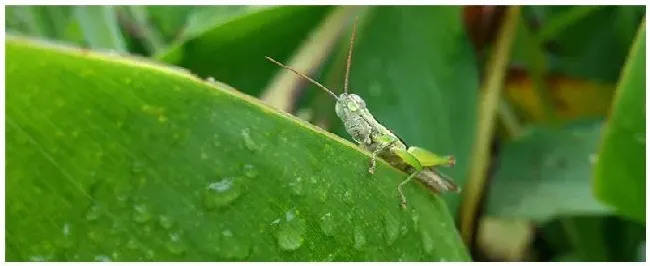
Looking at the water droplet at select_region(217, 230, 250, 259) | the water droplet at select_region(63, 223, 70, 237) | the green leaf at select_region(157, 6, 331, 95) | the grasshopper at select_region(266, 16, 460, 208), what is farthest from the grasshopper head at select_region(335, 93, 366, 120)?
the water droplet at select_region(63, 223, 70, 237)

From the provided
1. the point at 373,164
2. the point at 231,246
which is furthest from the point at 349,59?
the point at 231,246

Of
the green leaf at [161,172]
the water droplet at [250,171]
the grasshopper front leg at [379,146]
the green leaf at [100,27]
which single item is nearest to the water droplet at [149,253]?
the green leaf at [161,172]

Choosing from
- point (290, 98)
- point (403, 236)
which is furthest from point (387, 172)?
point (290, 98)

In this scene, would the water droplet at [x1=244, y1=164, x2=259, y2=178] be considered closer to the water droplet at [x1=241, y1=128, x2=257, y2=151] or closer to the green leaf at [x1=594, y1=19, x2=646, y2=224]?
the water droplet at [x1=241, y1=128, x2=257, y2=151]

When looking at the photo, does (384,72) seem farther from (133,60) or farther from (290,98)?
(133,60)

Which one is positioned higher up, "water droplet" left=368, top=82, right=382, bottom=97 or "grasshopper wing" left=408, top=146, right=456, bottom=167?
"water droplet" left=368, top=82, right=382, bottom=97

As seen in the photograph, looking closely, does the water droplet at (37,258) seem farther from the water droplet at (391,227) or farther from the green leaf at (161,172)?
the water droplet at (391,227)

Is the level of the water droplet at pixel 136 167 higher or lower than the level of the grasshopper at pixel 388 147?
lower

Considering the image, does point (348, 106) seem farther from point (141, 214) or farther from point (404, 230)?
point (141, 214)

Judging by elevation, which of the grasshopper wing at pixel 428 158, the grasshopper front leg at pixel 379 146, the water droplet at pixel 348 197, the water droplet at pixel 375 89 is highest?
the water droplet at pixel 375 89
